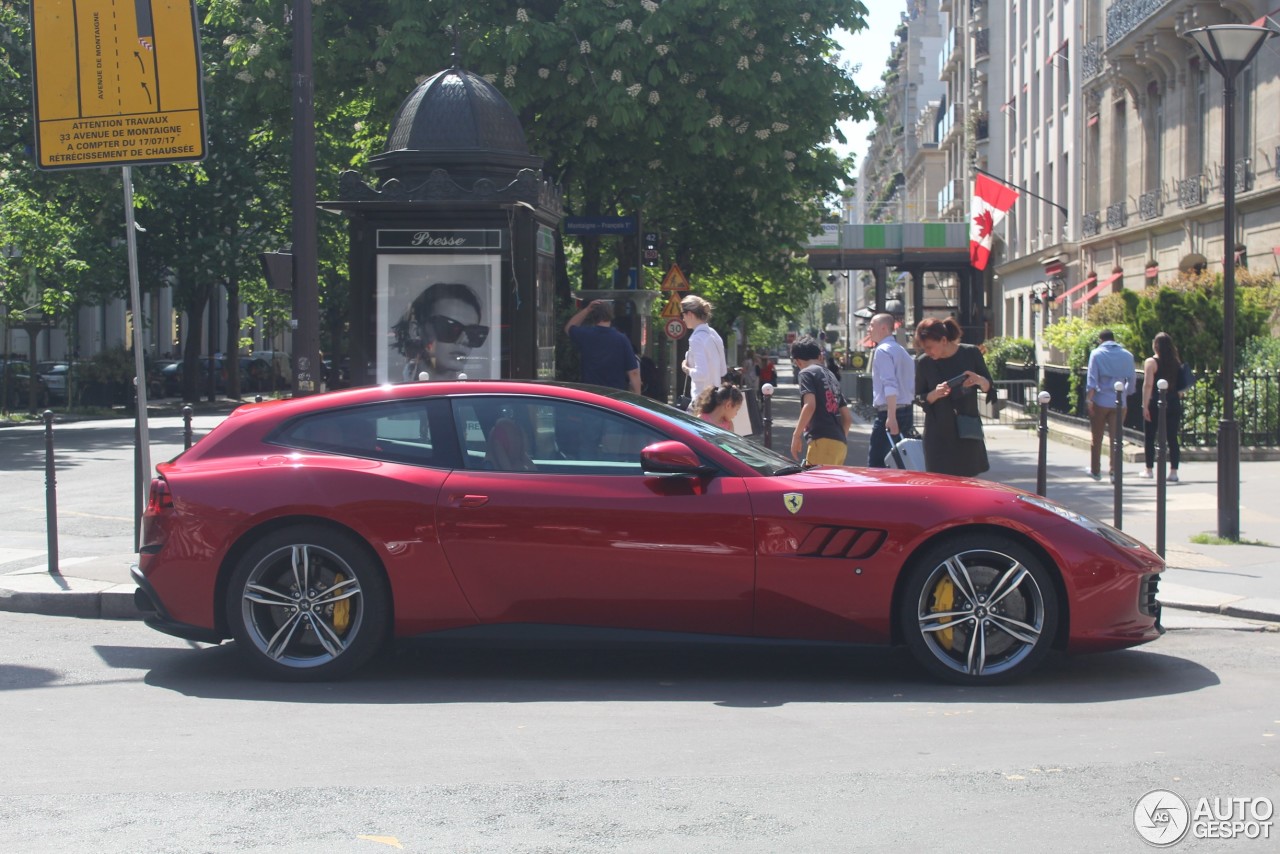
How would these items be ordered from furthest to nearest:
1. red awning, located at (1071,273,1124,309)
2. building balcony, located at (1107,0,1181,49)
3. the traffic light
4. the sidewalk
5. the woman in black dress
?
red awning, located at (1071,273,1124,309) → building balcony, located at (1107,0,1181,49) → the traffic light → the woman in black dress → the sidewalk

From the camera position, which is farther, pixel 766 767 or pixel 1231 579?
pixel 1231 579

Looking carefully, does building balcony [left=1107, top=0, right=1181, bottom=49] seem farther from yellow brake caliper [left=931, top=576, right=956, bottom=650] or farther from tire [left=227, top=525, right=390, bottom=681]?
tire [left=227, top=525, right=390, bottom=681]

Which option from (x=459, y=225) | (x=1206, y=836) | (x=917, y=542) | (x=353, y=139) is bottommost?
(x=1206, y=836)

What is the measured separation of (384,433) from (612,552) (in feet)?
4.13

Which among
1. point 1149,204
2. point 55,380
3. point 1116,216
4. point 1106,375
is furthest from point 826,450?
point 55,380

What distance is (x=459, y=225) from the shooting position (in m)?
11.8

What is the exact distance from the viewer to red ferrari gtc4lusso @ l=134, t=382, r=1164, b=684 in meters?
6.56

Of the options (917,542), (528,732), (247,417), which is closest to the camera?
(528,732)

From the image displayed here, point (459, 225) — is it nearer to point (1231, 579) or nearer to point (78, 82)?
point (78, 82)

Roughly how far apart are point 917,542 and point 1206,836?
87.0 inches

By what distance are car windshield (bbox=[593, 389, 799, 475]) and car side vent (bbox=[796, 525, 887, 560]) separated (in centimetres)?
43

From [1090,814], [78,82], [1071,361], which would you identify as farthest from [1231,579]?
[1071,361]

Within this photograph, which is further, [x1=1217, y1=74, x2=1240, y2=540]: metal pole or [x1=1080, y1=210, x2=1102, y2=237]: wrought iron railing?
[x1=1080, y1=210, x2=1102, y2=237]: wrought iron railing

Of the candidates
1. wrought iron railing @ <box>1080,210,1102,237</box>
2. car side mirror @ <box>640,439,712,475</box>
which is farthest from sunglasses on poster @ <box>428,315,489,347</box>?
wrought iron railing @ <box>1080,210,1102,237</box>
